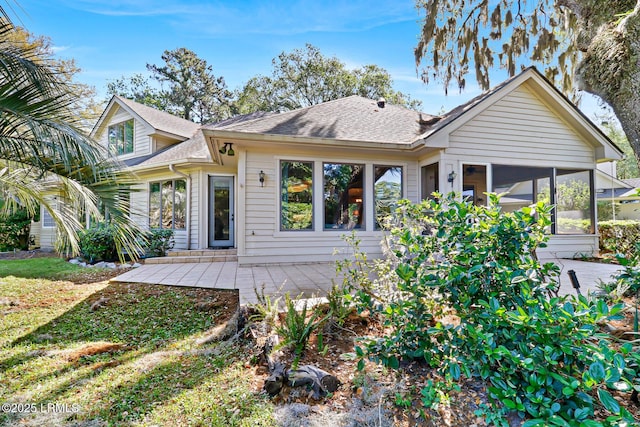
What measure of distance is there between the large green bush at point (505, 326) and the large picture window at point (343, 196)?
4.98 m

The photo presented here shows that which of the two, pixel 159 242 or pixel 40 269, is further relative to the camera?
pixel 159 242

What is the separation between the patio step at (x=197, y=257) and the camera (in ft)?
26.9

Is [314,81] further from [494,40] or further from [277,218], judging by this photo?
[277,218]

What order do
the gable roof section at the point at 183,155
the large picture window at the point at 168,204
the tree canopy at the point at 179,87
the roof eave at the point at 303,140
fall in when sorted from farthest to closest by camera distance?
the tree canopy at the point at 179,87, the large picture window at the point at 168,204, the gable roof section at the point at 183,155, the roof eave at the point at 303,140

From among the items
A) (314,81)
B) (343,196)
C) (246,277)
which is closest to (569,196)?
(343,196)

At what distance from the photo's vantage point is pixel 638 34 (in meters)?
2.77

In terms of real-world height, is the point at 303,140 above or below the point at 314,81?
below

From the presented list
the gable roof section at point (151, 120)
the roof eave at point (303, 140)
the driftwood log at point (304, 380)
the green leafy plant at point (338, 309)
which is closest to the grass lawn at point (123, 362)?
the driftwood log at point (304, 380)

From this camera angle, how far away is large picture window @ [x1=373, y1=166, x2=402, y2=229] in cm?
770

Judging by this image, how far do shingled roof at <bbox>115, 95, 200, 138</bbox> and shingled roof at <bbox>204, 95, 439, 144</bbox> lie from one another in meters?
6.18

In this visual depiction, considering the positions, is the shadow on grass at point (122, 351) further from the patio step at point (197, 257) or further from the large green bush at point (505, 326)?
the patio step at point (197, 257)

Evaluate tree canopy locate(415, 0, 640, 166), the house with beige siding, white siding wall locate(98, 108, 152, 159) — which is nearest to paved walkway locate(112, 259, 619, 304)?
the house with beige siding

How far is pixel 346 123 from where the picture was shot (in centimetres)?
803

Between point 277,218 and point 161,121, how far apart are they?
28.8ft
